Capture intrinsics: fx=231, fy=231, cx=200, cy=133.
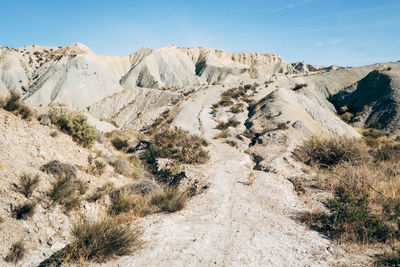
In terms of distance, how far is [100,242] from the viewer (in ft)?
14.2

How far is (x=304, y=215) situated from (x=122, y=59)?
257 ft

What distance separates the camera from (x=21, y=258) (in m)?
4.13

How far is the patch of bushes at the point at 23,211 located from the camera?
4965 mm

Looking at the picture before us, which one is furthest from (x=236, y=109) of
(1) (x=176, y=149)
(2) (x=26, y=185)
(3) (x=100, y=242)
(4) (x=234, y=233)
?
(3) (x=100, y=242)

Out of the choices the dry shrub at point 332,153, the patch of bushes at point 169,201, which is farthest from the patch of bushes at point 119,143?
the dry shrub at point 332,153

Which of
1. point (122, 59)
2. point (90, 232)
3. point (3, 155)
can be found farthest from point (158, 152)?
point (122, 59)

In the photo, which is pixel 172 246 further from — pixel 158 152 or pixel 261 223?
pixel 158 152

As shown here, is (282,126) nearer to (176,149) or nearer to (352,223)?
(176,149)

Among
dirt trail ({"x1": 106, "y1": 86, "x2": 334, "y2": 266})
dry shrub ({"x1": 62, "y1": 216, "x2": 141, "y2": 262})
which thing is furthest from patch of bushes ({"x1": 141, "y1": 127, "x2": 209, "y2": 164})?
dry shrub ({"x1": 62, "y1": 216, "x2": 141, "y2": 262})

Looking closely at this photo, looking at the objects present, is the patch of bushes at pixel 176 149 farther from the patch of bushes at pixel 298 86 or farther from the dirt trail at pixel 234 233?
the patch of bushes at pixel 298 86

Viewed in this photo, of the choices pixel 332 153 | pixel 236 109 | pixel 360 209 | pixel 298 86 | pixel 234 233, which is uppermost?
pixel 298 86

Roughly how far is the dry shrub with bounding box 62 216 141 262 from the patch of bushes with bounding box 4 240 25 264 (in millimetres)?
807

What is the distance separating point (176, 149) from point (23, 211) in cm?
896

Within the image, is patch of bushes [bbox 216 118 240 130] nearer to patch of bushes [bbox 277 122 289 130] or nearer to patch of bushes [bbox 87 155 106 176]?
patch of bushes [bbox 277 122 289 130]
